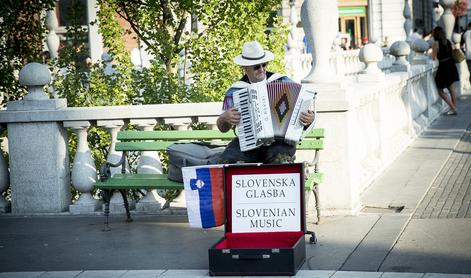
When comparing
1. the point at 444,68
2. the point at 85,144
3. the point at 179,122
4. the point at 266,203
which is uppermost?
the point at 444,68

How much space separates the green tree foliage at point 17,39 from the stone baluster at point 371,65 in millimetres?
4103

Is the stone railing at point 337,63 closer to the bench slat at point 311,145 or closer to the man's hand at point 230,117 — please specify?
the bench slat at point 311,145

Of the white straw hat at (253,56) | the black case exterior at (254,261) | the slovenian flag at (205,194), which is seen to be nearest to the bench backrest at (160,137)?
the white straw hat at (253,56)

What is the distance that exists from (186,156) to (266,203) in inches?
57.8

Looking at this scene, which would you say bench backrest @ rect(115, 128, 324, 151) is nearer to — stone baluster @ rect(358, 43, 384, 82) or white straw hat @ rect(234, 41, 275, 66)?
white straw hat @ rect(234, 41, 275, 66)

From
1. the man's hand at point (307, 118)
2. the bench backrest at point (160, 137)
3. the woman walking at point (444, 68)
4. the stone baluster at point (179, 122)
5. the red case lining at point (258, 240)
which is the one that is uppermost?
the woman walking at point (444, 68)

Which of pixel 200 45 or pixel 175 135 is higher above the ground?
pixel 200 45

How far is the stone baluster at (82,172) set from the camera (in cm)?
1082

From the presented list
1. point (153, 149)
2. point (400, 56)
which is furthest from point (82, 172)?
point (400, 56)

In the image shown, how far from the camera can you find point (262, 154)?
9203 mm

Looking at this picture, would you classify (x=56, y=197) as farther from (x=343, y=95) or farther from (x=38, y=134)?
(x=343, y=95)

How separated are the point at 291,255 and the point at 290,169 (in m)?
0.87

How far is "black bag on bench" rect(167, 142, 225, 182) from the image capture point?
9.61 m

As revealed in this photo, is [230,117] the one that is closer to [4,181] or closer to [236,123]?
[236,123]
